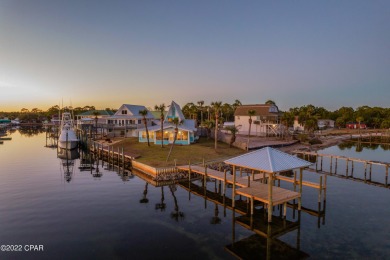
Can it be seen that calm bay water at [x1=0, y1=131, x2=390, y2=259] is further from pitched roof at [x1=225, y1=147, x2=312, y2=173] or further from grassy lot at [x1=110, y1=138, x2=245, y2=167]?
grassy lot at [x1=110, y1=138, x2=245, y2=167]

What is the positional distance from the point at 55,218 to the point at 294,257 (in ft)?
61.6

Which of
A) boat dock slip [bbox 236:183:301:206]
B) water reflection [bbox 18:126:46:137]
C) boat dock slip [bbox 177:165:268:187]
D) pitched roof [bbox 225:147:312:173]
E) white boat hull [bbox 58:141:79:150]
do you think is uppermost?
pitched roof [bbox 225:147:312:173]

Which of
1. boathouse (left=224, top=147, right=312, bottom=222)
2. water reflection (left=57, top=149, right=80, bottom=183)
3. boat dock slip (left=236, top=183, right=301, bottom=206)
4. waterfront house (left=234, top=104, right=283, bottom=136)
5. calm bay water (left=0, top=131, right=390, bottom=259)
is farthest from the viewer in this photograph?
waterfront house (left=234, top=104, right=283, bottom=136)

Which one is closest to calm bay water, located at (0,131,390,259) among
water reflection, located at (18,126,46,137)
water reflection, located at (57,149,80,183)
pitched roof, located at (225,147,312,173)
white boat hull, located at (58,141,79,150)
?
water reflection, located at (57,149,80,183)

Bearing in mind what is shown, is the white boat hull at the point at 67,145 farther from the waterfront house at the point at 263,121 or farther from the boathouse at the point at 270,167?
the waterfront house at the point at 263,121

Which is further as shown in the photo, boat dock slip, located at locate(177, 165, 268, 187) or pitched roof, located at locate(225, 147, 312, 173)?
boat dock slip, located at locate(177, 165, 268, 187)

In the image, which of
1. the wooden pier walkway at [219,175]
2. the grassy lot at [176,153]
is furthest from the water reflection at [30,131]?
the wooden pier walkway at [219,175]

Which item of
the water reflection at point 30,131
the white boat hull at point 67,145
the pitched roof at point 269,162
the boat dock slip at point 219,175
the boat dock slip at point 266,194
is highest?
the pitched roof at point 269,162

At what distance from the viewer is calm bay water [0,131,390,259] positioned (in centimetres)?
1634

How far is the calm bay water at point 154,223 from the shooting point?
16344 millimetres

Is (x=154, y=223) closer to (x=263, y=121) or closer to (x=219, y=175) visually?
(x=219, y=175)

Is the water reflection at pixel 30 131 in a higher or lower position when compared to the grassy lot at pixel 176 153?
lower

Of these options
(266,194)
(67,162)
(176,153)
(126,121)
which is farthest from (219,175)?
(126,121)

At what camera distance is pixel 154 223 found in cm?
2039
